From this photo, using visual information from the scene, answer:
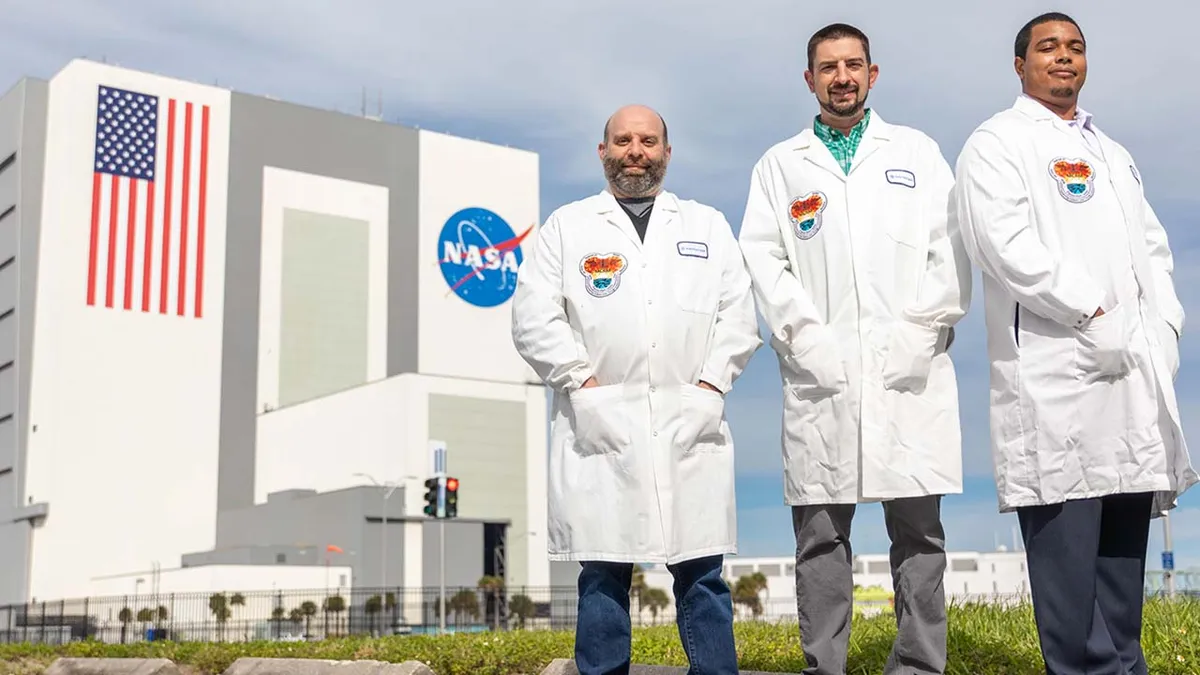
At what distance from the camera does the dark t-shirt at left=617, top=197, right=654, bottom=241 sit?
4.32 metres

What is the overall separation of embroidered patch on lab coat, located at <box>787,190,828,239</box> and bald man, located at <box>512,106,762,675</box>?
252mm

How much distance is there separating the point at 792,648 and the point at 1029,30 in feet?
11.2

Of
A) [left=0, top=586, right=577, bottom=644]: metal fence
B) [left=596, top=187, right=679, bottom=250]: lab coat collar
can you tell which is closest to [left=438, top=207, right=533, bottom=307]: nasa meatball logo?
[left=0, top=586, right=577, bottom=644]: metal fence

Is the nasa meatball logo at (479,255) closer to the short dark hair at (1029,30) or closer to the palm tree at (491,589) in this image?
the palm tree at (491,589)

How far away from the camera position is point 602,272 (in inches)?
165

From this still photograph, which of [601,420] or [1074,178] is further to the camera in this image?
[601,420]

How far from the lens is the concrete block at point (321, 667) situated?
611cm

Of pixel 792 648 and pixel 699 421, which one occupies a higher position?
pixel 699 421

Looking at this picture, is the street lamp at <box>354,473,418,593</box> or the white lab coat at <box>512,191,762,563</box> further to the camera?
the street lamp at <box>354,473,418,593</box>

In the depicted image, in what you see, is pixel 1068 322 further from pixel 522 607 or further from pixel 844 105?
pixel 522 607

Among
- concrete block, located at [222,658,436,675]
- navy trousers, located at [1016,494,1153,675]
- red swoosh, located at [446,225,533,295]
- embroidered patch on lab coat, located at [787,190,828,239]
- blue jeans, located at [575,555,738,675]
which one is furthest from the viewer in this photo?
red swoosh, located at [446,225,533,295]

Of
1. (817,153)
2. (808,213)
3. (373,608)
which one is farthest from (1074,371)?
(373,608)

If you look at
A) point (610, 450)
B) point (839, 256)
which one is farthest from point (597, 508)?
point (839, 256)

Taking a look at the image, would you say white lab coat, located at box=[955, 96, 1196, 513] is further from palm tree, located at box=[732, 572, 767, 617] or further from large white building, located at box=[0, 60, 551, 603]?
palm tree, located at box=[732, 572, 767, 617]
